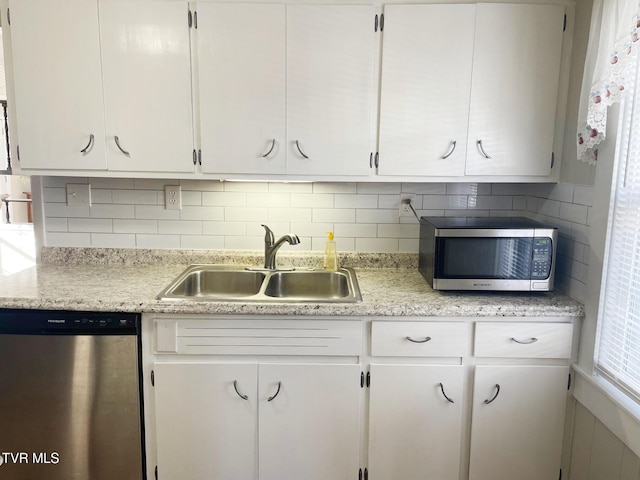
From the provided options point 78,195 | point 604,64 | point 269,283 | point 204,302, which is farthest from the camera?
point 78,195

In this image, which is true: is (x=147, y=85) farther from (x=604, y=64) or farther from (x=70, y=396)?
(x=604, y=64)

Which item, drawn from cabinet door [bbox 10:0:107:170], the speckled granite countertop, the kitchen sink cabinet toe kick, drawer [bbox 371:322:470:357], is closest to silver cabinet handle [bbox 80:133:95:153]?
cabinet door [bbox 10:0:107:170]

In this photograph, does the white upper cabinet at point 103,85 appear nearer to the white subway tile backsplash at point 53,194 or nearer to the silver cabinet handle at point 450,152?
the white subway tile backsplash at point 53,194

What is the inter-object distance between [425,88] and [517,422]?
54.5 inches

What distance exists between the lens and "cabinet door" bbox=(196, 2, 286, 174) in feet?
5.69

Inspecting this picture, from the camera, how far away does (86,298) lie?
1.62 metres

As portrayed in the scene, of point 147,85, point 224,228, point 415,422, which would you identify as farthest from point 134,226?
point 415,422

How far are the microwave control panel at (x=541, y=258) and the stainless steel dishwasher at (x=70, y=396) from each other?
1.55 metres

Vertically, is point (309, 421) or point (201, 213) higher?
point (201, 213)

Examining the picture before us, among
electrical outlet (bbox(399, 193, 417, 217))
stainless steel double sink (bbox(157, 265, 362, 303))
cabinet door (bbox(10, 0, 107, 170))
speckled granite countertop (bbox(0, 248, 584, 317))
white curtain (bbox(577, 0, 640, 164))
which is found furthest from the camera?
electrical outlet (bbox(399, 193, 417, 217))

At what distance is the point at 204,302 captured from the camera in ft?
5.30

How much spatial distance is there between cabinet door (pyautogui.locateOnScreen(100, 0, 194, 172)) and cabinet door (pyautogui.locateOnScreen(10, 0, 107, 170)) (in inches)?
2.1

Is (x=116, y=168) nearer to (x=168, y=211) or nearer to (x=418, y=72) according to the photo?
(x=168, y=211)

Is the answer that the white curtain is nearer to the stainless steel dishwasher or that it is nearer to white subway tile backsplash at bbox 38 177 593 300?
white subway tile backsplash at bbox 38 177 593 300
